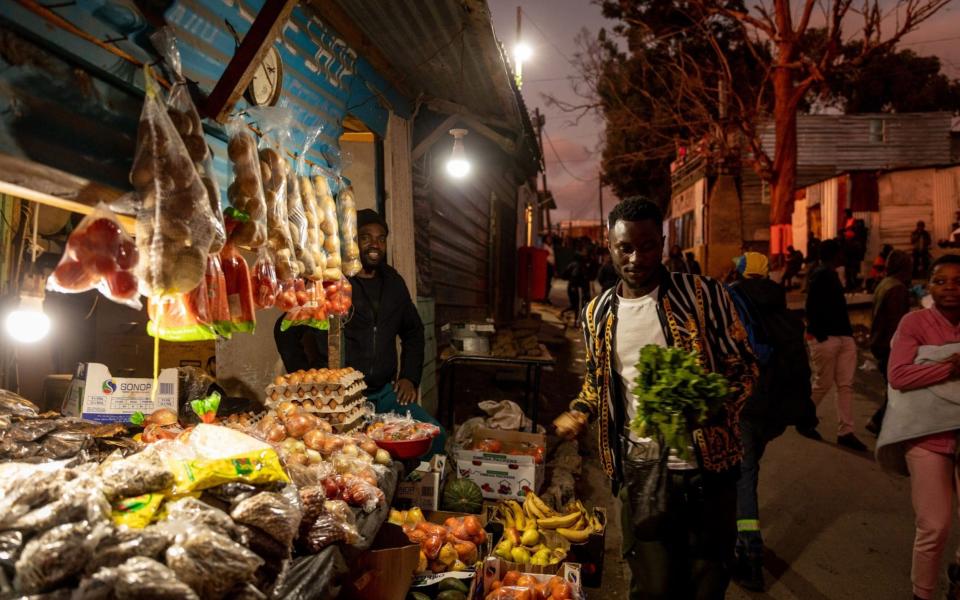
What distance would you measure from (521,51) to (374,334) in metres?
11.6

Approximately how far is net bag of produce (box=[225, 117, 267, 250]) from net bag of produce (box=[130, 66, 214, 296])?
47 cm

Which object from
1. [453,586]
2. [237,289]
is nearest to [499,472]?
[453,586]

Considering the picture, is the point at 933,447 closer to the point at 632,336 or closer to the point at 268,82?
the point at 632,336

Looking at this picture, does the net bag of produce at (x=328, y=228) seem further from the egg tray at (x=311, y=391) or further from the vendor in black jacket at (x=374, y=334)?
the vendor in black jacket at (x=374, y=334)

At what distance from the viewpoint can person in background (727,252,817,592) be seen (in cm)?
441

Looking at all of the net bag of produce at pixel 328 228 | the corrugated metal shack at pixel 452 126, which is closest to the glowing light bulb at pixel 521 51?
the corrugated metal shack at pixel 452 126

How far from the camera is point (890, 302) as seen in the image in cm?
716

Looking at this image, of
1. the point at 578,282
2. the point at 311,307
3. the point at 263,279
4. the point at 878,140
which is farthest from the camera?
the point at 878,140

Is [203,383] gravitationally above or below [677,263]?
below

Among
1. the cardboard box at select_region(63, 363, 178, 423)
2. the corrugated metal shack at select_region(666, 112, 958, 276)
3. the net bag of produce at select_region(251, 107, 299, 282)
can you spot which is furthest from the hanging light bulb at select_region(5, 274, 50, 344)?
the corrugated metal shack at select_region(666, 112, 958, 276)

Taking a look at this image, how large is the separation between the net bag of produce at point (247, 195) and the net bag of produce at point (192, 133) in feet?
0.96

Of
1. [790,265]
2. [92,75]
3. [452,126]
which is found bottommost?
[92,75]

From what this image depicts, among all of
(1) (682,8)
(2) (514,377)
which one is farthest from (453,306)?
(1) (682,8)

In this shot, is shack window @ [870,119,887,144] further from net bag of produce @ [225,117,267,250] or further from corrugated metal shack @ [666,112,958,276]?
net bag of produce @ [225,117,267,250]
